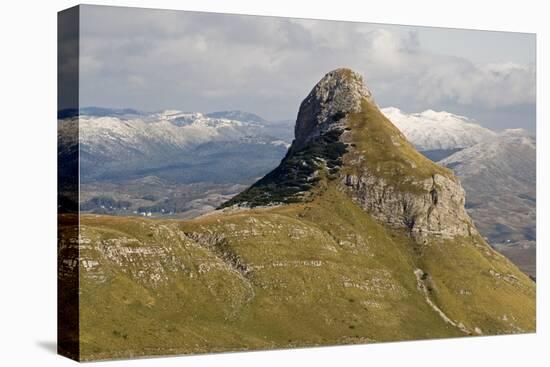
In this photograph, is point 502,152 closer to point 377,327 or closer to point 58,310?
point 377,327

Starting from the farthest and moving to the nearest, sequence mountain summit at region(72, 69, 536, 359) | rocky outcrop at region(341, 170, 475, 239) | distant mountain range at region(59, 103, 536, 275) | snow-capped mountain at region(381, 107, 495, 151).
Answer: rocky outcrop at region(341, 170, 475, 239) → snow-capped mountain at region(381, 107, 495, 151) → distant mountain range at region(59, 103, 536, 275) → mountain summit at region(72, 69, 536, 359)

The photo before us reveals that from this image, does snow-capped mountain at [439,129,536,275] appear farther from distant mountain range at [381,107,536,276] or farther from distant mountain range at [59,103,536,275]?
distant mountain range at [59,103,536,275]

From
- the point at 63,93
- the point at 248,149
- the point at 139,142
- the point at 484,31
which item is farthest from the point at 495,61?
the point at 63,93

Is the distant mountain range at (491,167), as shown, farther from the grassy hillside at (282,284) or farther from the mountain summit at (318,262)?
the grassy hillside at (282,284)

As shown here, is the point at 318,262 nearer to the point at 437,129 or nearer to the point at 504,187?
the point at 437,129

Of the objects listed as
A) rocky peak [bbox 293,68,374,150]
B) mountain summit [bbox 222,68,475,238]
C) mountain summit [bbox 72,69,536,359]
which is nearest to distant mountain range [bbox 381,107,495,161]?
mountain summit [bbox 222,68,475,238]

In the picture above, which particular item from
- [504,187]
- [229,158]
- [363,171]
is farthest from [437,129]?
[229,158]

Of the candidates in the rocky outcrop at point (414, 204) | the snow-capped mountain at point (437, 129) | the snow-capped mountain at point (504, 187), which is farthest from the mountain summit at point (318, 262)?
the snow-capped mountain at point (504, 187)
